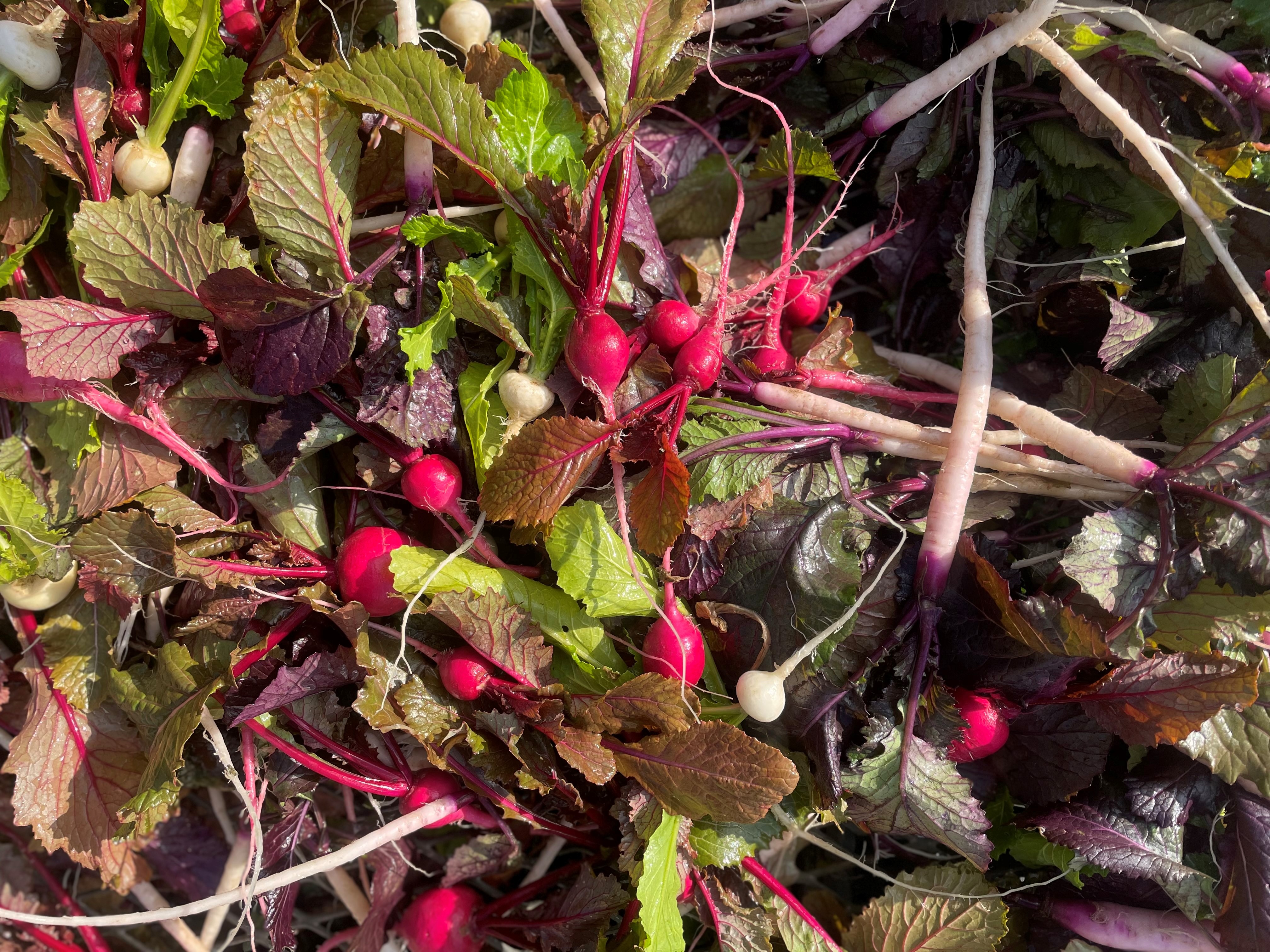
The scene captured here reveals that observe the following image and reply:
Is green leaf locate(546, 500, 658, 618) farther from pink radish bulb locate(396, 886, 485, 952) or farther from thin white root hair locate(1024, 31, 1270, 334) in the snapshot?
thin white root hair locate(1024, 31, 1270, 334)

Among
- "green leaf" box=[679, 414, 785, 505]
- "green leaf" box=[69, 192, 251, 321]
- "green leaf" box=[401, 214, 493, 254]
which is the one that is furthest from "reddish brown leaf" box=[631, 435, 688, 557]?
"green leaf" box=[69, 192, 251, 321]

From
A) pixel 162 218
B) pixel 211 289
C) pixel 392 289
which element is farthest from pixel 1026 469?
pixel 162 218

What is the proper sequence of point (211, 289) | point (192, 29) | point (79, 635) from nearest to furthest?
point (211, 289)
point (192, 29)
point (79, 635)

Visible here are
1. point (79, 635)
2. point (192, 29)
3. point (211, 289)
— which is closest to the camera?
point (211, 289)

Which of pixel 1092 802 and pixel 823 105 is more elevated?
pixel 823 105

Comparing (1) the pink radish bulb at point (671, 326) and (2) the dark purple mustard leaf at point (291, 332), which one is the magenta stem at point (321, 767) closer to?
(2) the dark purple mustard leaf at point (291, 332)

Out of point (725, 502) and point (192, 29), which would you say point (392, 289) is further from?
point (725, 502)

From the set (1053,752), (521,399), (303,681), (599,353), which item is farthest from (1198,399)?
(303,681)
